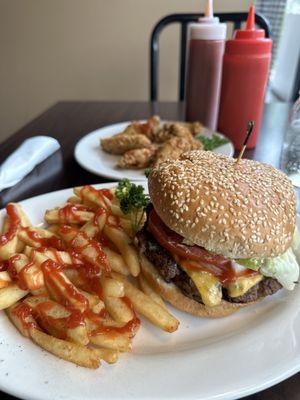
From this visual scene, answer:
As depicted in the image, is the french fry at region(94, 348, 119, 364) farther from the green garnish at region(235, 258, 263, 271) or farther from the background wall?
the background wall

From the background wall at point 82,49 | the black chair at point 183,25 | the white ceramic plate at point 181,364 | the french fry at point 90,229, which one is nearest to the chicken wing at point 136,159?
the french fry at point 90,229

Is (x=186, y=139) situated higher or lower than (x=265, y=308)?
higher

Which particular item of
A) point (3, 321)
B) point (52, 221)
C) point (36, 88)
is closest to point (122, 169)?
point (52, 221)

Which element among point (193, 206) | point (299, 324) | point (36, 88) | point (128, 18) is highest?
point (128, 18)

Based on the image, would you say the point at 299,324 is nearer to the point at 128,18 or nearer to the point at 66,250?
the point at 66,250

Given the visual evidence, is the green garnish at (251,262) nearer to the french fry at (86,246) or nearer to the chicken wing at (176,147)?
the french fry at (86,246)

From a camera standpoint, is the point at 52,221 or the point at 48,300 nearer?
the point at 48,300

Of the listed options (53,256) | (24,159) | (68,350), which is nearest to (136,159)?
(24,159)
